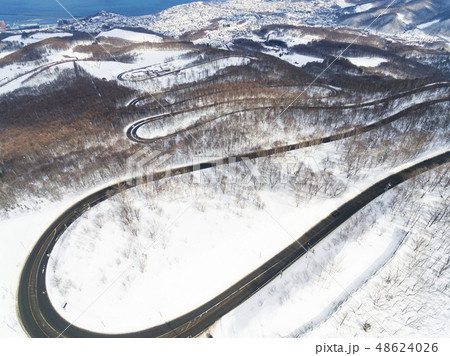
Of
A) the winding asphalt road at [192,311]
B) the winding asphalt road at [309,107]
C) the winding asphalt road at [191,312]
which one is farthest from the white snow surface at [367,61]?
the winding asphalt road at [192,311]

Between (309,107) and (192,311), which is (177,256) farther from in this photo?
(309,107)

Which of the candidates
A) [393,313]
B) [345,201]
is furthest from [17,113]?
[393,313]

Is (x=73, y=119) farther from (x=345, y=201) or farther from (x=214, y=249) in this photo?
(x=345, y=201)

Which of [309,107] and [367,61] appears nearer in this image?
[309,107]

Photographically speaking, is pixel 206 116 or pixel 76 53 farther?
pixel 76 53

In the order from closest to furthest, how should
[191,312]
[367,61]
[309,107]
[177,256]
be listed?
[191,312] → [177,256] → [309,107] → [367,61]

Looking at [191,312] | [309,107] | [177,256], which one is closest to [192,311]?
[191,312]

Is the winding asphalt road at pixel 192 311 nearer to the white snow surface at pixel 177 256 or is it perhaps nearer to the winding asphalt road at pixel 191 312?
the winding asphalt road at pixel 191 312

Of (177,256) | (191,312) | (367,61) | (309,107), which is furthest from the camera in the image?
(367,61)
